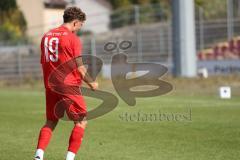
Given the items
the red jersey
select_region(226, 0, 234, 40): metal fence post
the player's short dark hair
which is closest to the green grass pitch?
the red jersey

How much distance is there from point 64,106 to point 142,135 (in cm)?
327

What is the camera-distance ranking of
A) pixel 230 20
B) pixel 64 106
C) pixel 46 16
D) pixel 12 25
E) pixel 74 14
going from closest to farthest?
pixel 74 14
pixel 64 106
pixel 230 20
pixel 46 16
pixel 12 25

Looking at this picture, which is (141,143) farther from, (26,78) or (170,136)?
(26,78)

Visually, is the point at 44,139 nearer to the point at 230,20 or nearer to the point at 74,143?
the point at 74,143

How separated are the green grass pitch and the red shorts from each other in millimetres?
956

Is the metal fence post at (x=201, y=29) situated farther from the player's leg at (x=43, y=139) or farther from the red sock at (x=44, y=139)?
the red sock at (x=44, y=139)

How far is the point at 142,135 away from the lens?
12.0 meters

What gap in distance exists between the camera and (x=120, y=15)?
46.7 m

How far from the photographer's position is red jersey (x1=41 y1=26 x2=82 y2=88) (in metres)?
8.76

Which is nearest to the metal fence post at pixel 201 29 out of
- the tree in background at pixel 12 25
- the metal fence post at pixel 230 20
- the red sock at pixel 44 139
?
the metal fence post at pixel 230 20

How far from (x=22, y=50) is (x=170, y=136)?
29.5m

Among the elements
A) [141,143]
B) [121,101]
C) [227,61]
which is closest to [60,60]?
[141,143]

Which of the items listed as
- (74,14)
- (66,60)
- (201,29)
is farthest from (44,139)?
(201,29)

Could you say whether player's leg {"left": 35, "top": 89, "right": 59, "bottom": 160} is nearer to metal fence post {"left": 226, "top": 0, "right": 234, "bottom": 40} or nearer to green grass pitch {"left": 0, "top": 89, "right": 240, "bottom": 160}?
green grass pitch {"left": 0, "top": 89, "right": 240, "bottom": 160}
